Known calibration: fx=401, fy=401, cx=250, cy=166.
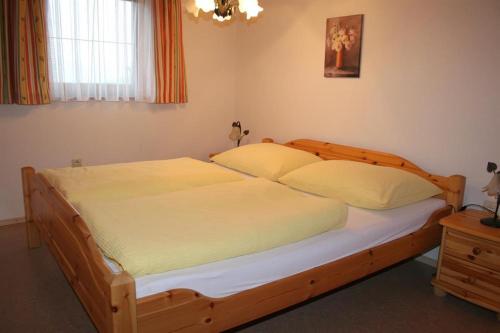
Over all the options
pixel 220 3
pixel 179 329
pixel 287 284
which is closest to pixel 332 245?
pixel 287 284

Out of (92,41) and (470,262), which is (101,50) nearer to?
(92,41)

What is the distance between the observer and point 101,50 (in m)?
3.50

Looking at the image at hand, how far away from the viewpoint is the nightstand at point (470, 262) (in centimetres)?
220

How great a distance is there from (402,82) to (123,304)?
8.11 ft

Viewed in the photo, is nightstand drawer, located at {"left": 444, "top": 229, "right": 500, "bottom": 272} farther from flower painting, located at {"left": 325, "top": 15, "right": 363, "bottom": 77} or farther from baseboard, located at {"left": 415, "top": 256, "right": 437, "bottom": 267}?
flower painting, located at {"left": 325, "top": 15, "right": 363, "bottom": 77}

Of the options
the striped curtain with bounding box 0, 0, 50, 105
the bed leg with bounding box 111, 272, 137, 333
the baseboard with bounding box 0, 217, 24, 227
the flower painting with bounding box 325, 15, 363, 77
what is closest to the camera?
the bed leg with bounding box 111, 272, 137, 333

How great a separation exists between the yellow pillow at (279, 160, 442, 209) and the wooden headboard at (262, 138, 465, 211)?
79 mm

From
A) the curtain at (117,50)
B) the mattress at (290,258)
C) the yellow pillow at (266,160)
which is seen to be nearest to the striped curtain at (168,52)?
the curtain at (117,50)

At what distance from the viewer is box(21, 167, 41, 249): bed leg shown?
288 cm

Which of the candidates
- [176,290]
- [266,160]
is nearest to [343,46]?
[266,160]

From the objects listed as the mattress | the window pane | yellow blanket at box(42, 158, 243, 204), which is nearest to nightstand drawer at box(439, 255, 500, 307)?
the mattress

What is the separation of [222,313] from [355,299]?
3.63 feet

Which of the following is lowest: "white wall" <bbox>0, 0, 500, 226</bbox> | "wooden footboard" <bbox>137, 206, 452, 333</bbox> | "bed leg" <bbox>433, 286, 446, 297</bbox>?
"bed leg" <bbox>433, 286, 446, 297</bbox>

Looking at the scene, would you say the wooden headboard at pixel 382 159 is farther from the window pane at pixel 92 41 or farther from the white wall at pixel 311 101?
the window pane at pixel 92 41
